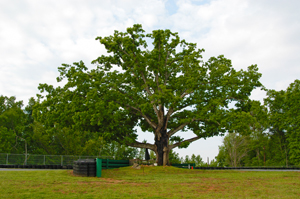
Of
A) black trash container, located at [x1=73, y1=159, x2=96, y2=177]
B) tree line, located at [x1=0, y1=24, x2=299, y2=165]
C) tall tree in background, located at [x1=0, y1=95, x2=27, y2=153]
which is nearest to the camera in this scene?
black trash container, located at [x1=73, y1=159, x2=96, y2=177]

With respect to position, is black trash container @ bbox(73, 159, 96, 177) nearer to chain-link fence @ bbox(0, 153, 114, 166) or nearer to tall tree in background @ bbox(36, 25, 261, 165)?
tall tree in background @ bbox(36, 25, 261, 165)

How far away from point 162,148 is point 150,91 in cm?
681

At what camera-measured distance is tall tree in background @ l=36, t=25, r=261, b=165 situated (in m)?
29.2

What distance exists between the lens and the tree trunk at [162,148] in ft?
101

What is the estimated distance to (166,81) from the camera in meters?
33.1

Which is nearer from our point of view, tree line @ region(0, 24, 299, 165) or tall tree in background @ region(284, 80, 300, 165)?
tree line @ region(0, 24, 299, 165)

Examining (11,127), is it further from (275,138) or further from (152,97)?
(275,138)

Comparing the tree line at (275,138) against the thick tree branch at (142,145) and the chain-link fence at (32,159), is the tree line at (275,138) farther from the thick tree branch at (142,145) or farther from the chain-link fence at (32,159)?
the chain-link fence at (32,159)

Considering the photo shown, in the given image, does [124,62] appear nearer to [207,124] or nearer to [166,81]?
[166,81]

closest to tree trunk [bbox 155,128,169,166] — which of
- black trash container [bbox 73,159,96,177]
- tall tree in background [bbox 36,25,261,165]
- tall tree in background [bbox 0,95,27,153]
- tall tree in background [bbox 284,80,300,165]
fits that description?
tall tree in background [bbox 36,25,261,165]

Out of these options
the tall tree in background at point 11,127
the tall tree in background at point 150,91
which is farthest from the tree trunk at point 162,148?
the tall tree in background at point 11,127

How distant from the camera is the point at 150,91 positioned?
32.8 meters

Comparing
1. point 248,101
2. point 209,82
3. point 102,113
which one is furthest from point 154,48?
point 248,101

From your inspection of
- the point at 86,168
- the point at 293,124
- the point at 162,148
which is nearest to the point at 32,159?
the point at 162,148
